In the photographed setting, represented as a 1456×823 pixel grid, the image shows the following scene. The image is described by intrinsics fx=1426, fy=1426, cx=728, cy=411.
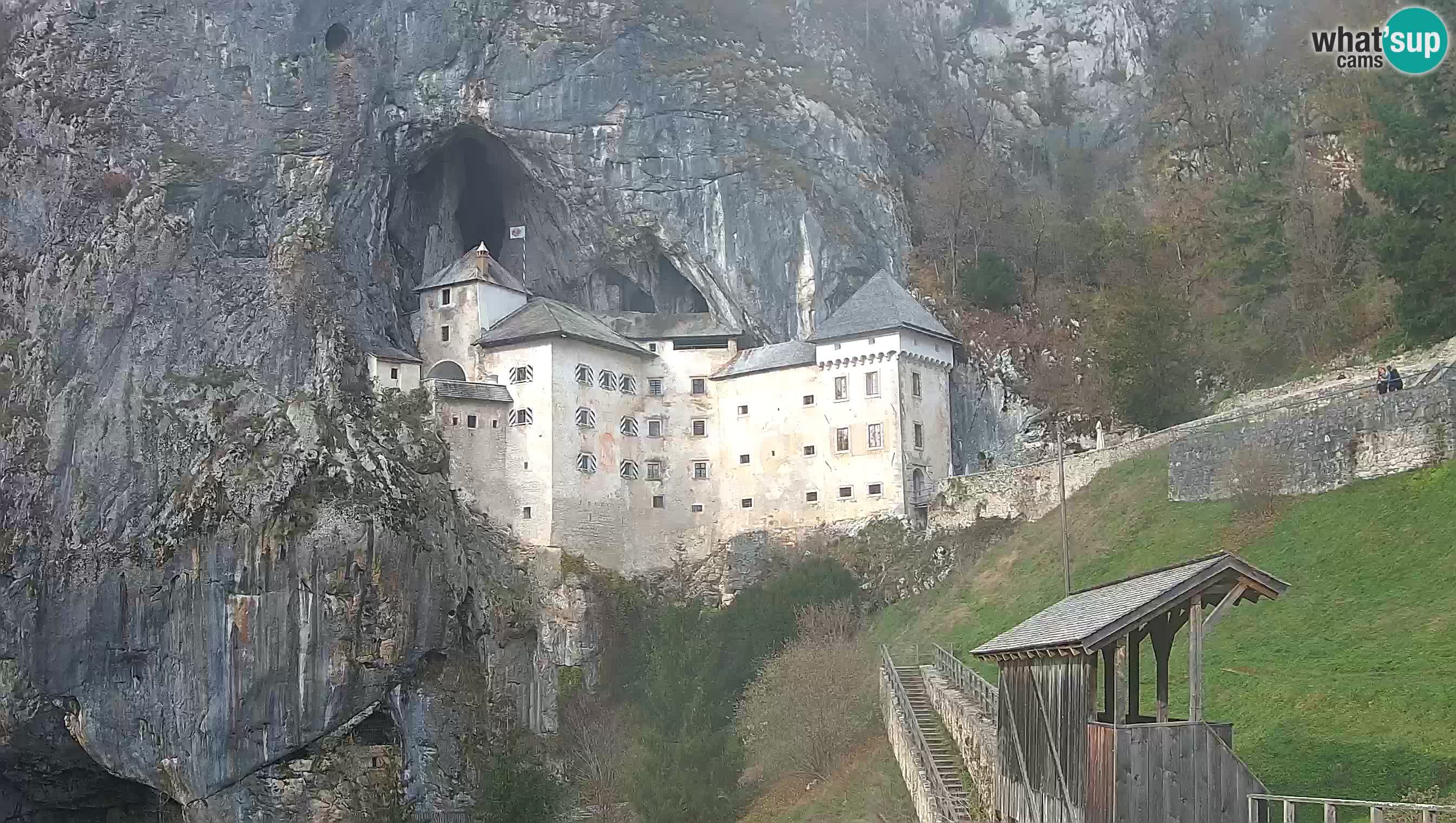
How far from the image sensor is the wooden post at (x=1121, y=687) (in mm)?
16578

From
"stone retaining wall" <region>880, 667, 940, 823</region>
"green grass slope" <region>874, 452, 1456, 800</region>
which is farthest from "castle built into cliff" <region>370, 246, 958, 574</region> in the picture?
"stone retaining wall" <region>880, 667, 940, 823</region>

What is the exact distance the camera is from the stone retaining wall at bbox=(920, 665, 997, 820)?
22.8 meters

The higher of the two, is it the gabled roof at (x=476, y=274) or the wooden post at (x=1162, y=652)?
the gabled roof at (x=476, y=274)

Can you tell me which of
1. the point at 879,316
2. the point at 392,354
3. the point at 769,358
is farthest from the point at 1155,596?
the point at 392,354

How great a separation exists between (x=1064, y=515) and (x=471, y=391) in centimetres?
2518

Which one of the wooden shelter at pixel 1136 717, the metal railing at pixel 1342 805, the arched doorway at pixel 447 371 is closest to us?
the metal railing at pixel 1342 805

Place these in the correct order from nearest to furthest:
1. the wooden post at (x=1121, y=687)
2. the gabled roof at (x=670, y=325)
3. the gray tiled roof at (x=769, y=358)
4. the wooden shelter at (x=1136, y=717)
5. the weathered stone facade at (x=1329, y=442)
A: the wooden shelter at (x=1136, y=717)
the wooden post at (x=1121, y=687)
the weathered stone facade at (x=1329, y=442)
the gray tiled roof at (x=769, y=358)
the gabled roof at (x=670, y=325)

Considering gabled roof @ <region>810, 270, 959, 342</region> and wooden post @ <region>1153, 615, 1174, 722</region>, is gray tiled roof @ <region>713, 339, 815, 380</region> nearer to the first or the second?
gabled roof @ <region>810, 270, 959, 342</region>

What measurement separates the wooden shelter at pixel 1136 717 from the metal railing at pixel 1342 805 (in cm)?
13

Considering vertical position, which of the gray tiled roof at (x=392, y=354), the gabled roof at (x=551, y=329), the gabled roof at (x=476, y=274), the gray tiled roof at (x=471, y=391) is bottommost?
the gray tiled roof at (x=471, y=391)

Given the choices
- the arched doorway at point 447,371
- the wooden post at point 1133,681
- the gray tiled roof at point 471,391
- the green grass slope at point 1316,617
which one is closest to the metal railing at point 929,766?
the green grass slope at point 1316,617

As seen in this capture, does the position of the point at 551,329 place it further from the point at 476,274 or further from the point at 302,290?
the point at 302,290

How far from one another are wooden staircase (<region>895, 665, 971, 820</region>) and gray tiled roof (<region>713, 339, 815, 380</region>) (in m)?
18.7

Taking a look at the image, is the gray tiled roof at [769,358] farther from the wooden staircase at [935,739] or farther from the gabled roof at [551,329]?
the wooden staircase at [935,739]
